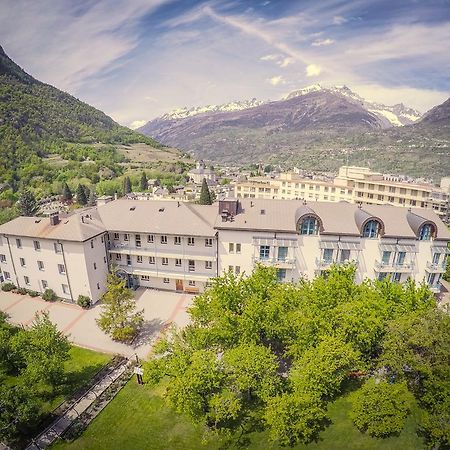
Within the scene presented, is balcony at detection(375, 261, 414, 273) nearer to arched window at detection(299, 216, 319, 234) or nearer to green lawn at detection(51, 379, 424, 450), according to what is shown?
arched window at detection(299, 216, 319, 234)

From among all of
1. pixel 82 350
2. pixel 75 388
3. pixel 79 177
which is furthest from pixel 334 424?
pixel 79 177

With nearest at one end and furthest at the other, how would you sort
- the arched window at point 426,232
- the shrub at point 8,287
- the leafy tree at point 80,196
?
the arched window at point 426,232 < the shrub at point 8,287 < the leafy tree at point 80,196

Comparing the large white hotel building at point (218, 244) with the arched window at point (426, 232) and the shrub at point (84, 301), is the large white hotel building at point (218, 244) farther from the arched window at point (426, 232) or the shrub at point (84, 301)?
the shrub at point (84, 301)

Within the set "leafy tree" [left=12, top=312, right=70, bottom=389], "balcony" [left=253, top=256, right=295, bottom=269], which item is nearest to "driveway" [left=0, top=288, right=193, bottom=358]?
"leafy tree" [left=12, top=312, right=70, bottom=389]

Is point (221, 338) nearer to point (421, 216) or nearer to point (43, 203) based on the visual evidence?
point (421, 216)

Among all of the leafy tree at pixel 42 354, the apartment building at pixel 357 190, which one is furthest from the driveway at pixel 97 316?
the apartment building at pixel 357 190

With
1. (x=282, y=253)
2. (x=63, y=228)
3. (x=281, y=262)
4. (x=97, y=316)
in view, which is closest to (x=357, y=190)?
(x=282, y=253)
